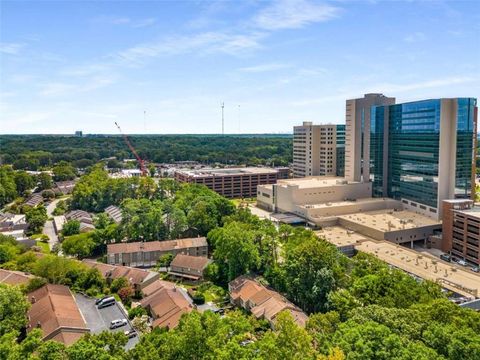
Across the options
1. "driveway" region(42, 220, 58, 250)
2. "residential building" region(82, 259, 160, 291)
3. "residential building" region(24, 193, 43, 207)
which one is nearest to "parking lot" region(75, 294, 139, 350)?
"residential building" region(82, 259, 160, 291)

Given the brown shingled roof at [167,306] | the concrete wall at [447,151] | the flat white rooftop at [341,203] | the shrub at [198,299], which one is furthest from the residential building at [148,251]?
the concrete wall at [447,151]

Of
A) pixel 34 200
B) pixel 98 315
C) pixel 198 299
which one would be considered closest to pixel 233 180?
pixel 34 200

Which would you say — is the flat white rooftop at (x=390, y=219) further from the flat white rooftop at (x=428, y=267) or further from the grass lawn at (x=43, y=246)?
the grass lawn at (x=43, y=246)

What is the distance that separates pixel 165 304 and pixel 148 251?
11.0 m

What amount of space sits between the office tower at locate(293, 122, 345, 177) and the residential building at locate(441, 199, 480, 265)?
29.2 meters

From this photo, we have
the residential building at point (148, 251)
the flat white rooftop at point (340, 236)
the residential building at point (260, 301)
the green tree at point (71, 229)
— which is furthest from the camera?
the green tree at point (71, 229)

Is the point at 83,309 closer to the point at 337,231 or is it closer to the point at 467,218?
the point at 337,231

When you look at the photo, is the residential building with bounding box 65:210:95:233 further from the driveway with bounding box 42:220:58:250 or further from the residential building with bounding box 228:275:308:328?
the residential building with bounding box 228:275:308:328

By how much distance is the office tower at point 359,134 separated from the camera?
53344 millimetres

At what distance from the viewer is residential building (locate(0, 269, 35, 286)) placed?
2769cm

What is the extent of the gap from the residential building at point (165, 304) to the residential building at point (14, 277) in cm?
855

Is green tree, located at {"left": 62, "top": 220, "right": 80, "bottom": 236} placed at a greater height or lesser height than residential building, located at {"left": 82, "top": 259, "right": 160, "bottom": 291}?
greater

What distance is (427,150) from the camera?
4416 cm

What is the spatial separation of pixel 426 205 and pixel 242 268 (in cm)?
2561
